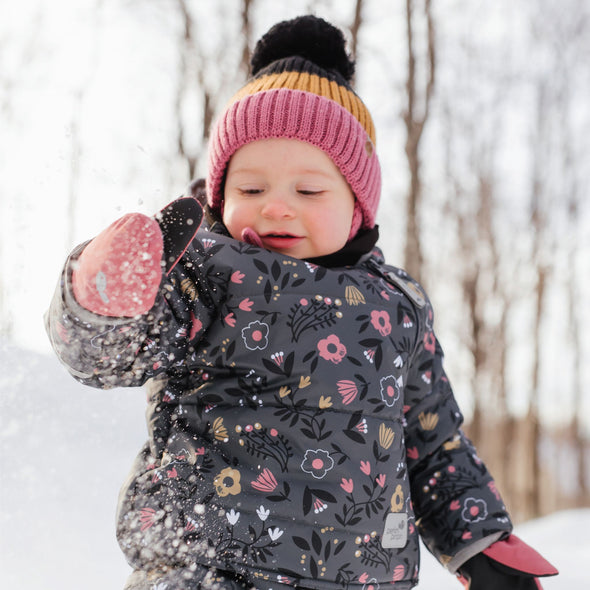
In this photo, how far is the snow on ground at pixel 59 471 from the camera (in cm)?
143

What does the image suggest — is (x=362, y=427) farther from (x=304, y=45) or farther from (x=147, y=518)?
(x=304, y=45)

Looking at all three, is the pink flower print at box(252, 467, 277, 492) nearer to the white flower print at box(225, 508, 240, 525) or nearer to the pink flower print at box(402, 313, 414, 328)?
the white flower print at box(225, 508, 240, 525)

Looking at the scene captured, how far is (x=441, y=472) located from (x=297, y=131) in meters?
0.95

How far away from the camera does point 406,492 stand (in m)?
1.33

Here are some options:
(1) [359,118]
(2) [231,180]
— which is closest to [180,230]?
(2) [231,180]

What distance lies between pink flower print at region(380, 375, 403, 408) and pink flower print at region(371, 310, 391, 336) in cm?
11

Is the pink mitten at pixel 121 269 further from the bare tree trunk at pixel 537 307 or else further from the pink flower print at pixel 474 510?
the bare tree trunk at pixel 537 307

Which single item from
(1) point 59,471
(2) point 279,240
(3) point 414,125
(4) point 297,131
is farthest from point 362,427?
(3) point 414,125

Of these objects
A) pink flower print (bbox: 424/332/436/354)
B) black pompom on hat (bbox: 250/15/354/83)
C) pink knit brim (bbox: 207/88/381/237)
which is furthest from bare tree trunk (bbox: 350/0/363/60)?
pink flower print (bbox: 424/332/436/354)

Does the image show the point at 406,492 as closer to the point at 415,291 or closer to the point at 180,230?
the point at 415,291

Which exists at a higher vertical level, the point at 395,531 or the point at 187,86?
the point at 187,86

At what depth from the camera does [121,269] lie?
90 cm

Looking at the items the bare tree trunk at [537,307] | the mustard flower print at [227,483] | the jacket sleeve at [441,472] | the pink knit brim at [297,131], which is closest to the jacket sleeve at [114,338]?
the mustard flower print at [227,483]

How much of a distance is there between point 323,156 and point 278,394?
25.2 inches
